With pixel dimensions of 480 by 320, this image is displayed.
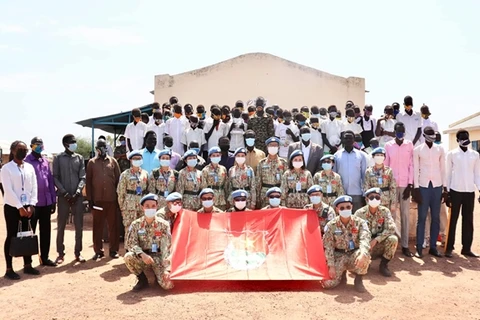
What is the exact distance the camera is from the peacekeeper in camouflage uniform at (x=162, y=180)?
8.02 m

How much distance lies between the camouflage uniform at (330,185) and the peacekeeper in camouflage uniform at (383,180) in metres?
0.56

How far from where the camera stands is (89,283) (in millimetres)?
6922

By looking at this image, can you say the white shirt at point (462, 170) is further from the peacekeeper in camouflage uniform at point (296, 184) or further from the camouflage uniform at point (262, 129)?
the camouflage uniform at point (262, 129)

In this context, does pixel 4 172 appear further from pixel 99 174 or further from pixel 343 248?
pixel 343 248

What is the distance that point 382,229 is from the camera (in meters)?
7.28

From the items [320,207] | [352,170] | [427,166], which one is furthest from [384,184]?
[320,207]

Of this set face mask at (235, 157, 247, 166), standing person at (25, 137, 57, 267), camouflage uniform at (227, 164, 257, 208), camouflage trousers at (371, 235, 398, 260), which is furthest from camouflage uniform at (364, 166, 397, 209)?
standing person at (25, 137, 57, 267)

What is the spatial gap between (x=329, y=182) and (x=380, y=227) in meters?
1.19

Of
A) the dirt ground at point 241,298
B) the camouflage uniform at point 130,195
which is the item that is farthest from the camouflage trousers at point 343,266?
the camouflage uniform at point 130,195

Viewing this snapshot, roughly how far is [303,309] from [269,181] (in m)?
3.13

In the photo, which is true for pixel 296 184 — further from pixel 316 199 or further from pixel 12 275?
pixel 12 275

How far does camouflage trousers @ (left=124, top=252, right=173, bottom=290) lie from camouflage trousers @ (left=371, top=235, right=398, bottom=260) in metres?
3.49

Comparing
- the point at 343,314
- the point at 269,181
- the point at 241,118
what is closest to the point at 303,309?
the point at 343,314

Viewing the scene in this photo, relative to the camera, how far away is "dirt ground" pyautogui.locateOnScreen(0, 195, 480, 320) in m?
5.49
